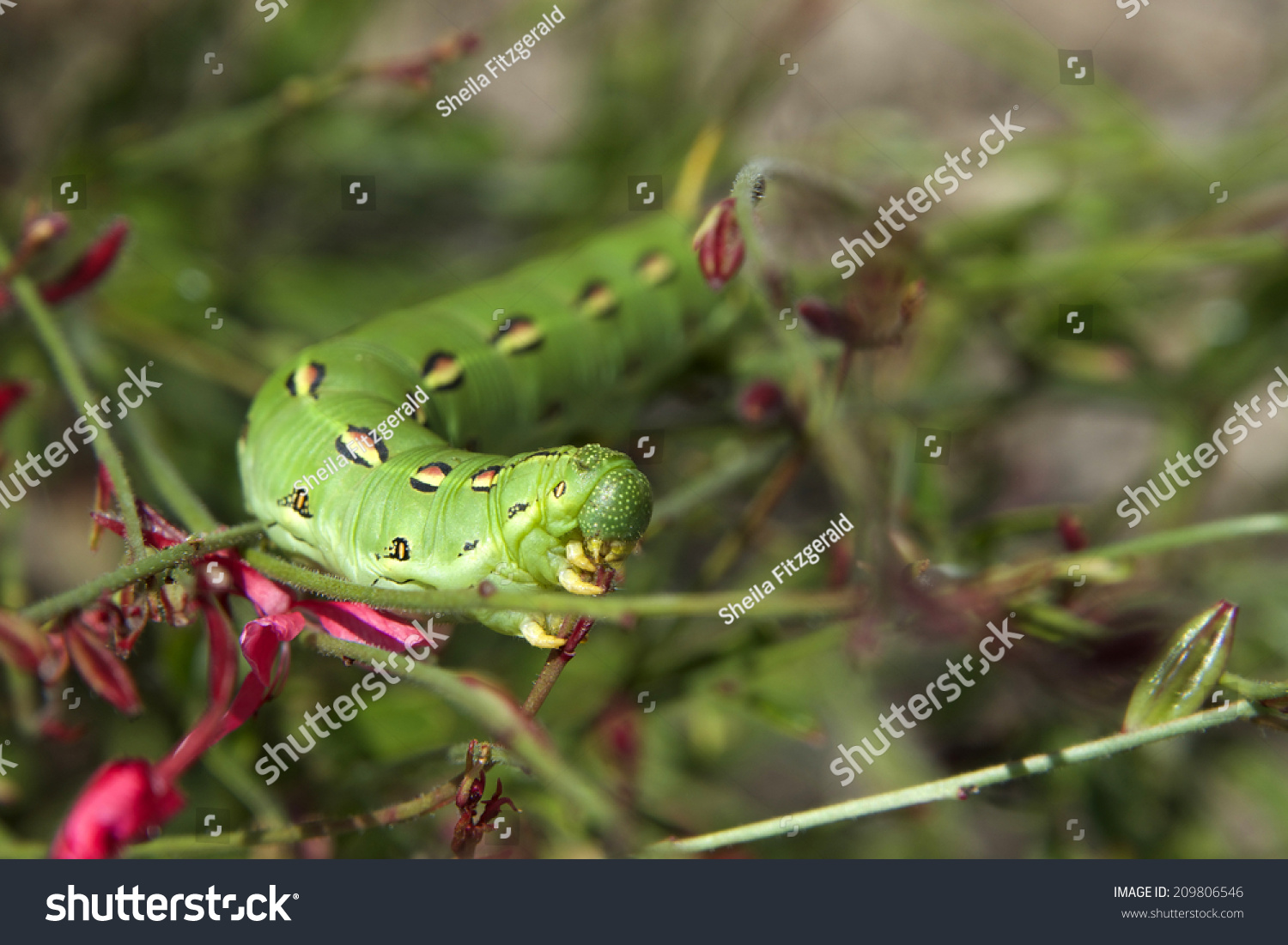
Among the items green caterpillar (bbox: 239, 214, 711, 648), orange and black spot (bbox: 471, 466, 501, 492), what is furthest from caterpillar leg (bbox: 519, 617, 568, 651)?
orange and black spot (bbox: 471, 466, 501, 492)

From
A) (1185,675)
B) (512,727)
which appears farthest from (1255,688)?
(512,727)

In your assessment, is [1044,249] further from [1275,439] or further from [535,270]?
[535,270]

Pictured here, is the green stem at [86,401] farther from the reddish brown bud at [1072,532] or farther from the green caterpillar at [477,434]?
the reddish brown bud at [1072,532]

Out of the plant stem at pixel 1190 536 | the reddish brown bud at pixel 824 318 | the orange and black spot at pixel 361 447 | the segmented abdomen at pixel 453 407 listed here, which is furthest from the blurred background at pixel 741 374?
the orange and black spot at pixel 361 447

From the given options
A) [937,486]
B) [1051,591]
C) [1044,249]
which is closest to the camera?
[1051,591]

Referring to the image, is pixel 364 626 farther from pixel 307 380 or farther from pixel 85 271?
pixel 85 271

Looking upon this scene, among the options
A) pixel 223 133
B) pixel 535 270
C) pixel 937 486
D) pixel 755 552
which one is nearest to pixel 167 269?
pixel 223 133
